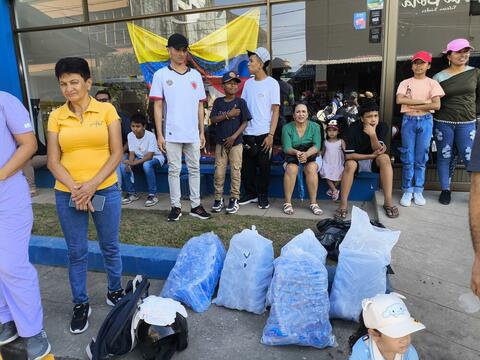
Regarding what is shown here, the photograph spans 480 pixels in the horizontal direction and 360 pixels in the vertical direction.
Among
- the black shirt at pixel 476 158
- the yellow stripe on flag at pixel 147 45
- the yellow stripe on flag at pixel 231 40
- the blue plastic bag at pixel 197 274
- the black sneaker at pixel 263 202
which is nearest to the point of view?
the black shirt at pixel 476 158

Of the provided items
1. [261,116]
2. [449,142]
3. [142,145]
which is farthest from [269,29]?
[449,142]

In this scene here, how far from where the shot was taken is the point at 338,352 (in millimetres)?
2514

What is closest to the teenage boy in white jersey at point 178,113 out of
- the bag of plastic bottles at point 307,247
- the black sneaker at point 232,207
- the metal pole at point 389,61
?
the black sneaker at point 232,207

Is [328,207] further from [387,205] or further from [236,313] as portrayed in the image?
[236,313]

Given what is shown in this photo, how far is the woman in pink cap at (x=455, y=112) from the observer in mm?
4520

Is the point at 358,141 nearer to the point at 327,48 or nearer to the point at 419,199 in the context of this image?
the point at 419,199

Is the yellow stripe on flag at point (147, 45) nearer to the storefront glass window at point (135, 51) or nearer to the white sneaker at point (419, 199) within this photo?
the storefront glass window at point (135, 51)

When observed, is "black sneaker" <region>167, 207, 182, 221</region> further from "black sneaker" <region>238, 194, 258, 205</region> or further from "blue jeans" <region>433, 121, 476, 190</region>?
"blue jeans" <region>433, 121, 476, 190</region>

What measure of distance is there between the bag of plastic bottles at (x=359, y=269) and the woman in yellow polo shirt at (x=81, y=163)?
1.65 m

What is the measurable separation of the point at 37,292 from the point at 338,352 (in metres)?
1.97

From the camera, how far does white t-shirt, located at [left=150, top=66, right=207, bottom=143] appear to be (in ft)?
14.6

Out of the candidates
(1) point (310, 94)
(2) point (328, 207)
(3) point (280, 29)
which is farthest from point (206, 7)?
(2) point (328, 207)

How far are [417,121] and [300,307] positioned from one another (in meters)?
3.01

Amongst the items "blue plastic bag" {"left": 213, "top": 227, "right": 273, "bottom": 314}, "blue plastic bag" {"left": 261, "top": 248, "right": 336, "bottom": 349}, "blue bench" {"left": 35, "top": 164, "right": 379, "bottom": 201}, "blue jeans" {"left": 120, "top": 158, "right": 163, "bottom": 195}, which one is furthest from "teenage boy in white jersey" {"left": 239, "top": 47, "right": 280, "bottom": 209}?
"blue plastic bag" {"left": 261, "top": 248, "right": 336, "bottom": 349}
